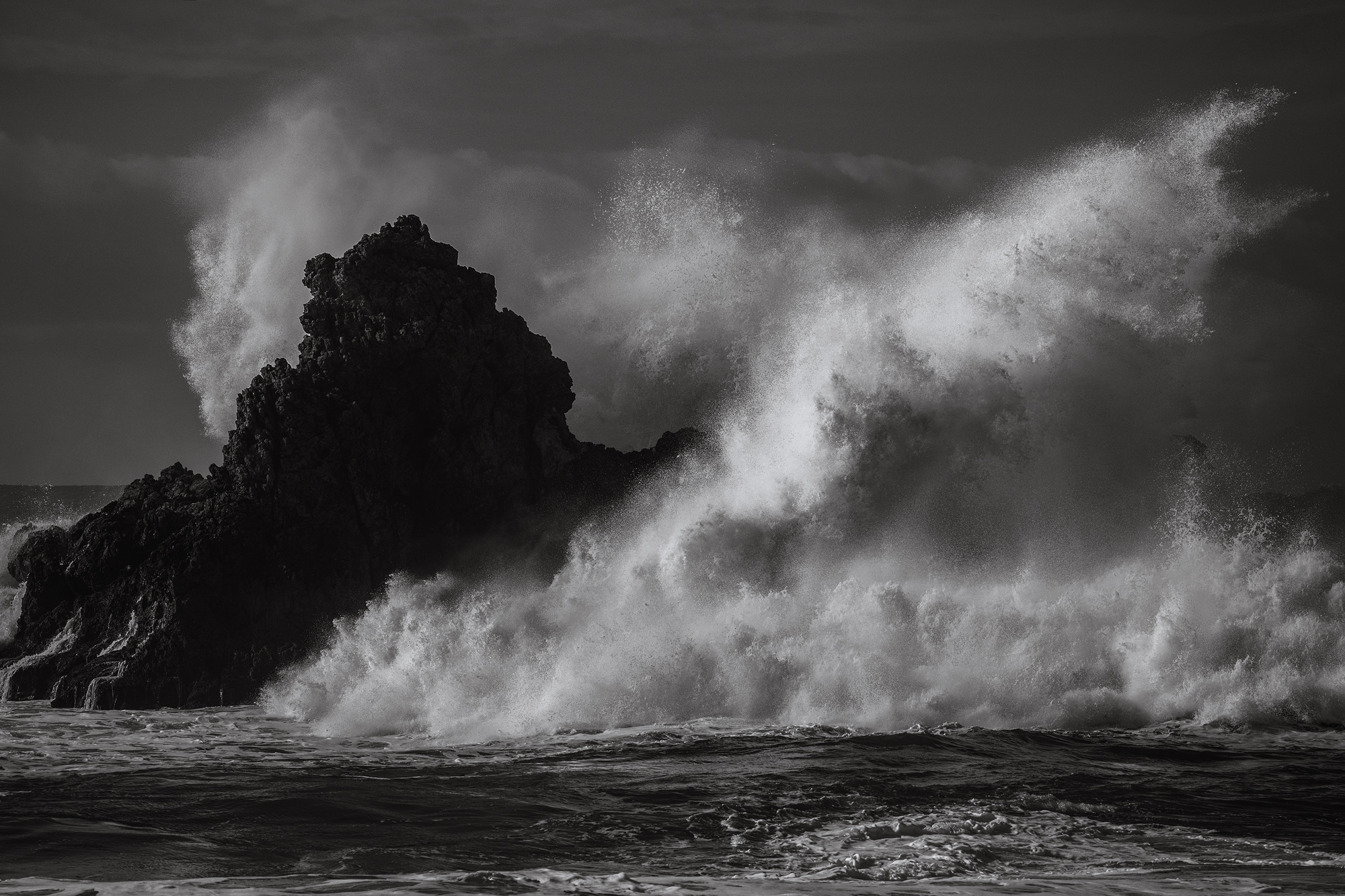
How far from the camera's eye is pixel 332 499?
2884 centimetres

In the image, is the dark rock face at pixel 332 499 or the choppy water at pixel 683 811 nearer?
the choppy water at pixel 683 811

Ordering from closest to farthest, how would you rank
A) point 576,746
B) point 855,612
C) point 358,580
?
point 576,746
point 855,612
point 358,580

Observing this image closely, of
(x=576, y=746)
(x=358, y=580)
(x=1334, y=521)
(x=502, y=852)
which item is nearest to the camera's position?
(x=502, y=852)

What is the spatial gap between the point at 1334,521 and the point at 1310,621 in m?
39.9

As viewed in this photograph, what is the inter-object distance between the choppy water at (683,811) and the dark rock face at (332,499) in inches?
198

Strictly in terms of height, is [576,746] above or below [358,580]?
below

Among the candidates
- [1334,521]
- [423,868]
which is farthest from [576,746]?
[1334,521]

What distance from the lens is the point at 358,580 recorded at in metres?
28.9

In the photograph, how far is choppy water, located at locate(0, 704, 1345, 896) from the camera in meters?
13.0

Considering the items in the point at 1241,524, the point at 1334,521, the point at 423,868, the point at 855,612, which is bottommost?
the point at 423,868

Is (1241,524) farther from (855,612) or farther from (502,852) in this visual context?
(502,852)

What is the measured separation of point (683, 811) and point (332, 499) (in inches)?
603

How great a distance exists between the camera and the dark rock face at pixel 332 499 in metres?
27.8

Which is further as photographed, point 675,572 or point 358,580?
point 358,580
